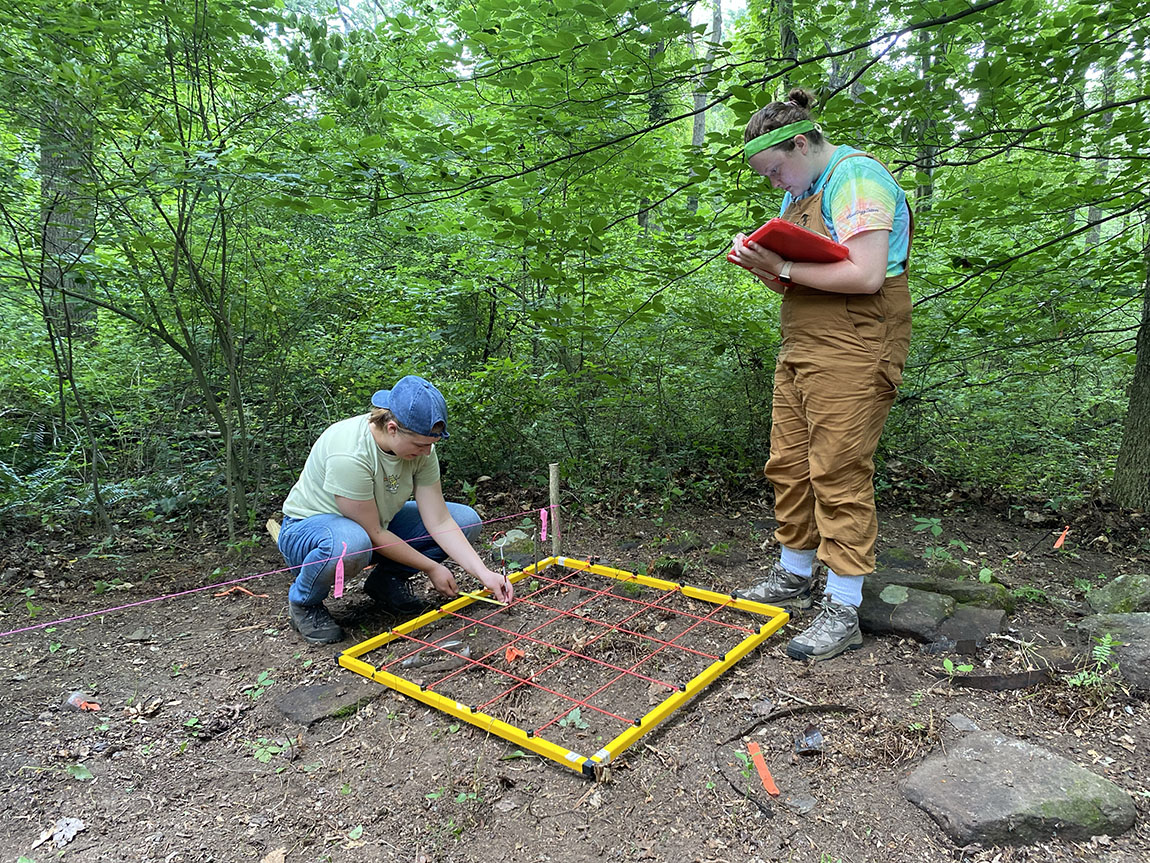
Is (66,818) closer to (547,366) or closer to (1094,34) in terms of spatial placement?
(547,366)

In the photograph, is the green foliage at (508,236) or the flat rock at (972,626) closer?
the flat rock at (972,626)

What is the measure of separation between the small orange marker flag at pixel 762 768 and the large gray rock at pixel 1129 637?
123 centimetres

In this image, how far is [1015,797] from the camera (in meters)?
1.59

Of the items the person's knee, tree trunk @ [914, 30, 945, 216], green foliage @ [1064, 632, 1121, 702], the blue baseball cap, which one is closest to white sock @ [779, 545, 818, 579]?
green foliage @ [1064, 632, 1121, 702]

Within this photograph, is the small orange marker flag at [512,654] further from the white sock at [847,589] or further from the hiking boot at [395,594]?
the white sock at [847,589]

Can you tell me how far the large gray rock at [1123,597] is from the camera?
2518mm

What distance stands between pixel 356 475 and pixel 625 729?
1361 mm

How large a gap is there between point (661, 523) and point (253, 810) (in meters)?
2.76

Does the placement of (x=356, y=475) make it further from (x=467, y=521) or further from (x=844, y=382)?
(x=844, y=382)

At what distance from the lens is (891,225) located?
2115 mm

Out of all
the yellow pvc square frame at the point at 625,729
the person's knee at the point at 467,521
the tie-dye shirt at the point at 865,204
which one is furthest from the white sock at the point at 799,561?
the person's knee at the point at 467,521

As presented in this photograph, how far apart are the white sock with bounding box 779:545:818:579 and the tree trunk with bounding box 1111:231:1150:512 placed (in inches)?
89.3

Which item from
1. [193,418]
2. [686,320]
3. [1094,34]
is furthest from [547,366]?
[1094,34]

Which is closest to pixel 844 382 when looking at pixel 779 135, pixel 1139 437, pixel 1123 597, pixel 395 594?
pixel 779 135
